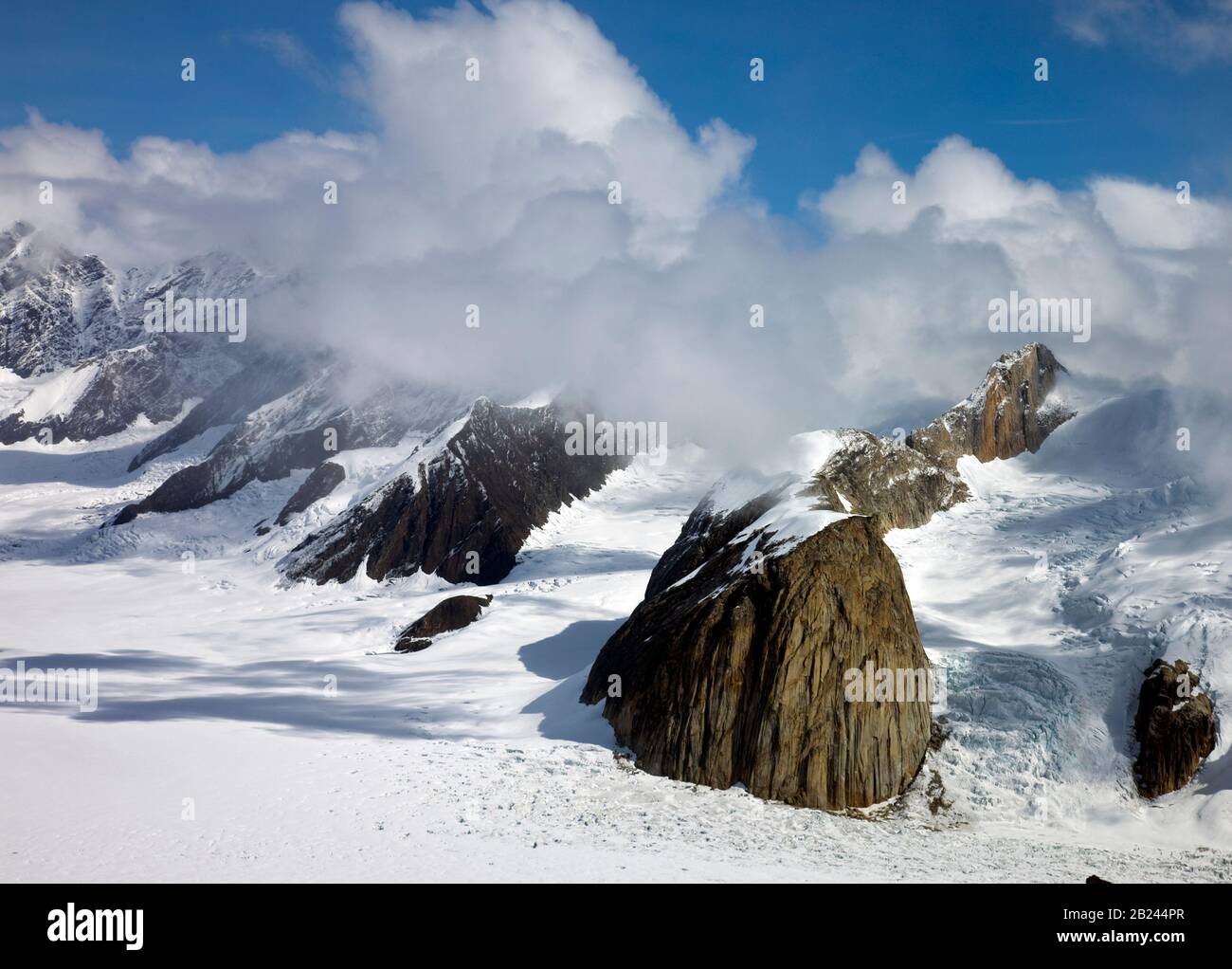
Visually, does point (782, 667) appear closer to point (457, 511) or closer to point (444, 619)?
point (444, 619)

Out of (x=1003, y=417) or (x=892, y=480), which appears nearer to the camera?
(x=892, y=480)

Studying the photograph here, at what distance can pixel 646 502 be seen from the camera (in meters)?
118

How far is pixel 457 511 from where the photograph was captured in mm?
104000

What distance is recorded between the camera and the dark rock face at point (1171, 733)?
135ft

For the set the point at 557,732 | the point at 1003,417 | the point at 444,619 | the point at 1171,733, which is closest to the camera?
the point at 1171,733

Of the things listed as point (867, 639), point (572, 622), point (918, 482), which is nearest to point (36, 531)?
point (572, 622)

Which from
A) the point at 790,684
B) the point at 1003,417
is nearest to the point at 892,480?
the point at 1003,417

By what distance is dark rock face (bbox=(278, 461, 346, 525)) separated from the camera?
120 meters

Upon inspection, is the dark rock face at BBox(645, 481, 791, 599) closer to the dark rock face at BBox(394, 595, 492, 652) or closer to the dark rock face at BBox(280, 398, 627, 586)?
the dark rock face at BBox(394, 595, 492, 652)

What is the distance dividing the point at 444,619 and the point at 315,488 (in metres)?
55.2

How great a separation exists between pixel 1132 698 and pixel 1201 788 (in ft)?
19.9

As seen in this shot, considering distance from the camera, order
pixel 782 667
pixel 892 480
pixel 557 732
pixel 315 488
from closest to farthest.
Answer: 1. pixel 782 667
2. pixel 557 732
3. pixel 892 480
4. pixel 315 488

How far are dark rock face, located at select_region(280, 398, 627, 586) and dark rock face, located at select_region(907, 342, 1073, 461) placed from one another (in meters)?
44.1

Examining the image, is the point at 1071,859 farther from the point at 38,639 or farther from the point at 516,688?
the point at 38,639
